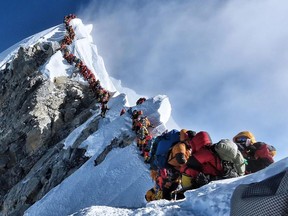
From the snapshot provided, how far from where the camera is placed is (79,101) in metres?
30.1

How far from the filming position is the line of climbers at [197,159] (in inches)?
303

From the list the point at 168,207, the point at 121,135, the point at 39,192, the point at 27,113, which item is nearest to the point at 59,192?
the point at 121,135

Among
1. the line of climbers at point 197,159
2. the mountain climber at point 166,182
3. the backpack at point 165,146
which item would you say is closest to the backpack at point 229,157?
the line of climbers at point 197,159

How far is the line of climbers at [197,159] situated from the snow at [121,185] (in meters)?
0.97

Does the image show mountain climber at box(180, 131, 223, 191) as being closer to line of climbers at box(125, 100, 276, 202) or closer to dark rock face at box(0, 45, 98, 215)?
line of climbers at box(125, 100, 276, 202)

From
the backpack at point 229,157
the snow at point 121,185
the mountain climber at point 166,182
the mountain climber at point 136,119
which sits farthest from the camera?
the mountain climber at point 136,119

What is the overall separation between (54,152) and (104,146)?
21.3 ft

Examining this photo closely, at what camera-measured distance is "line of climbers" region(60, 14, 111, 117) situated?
89.2 ft

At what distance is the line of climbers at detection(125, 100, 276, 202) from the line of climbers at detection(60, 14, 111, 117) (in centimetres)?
1458

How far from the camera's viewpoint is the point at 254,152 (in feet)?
30.9

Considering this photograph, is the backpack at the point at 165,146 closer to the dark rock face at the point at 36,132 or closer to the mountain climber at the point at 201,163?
the mountain climber at the point at 201,163

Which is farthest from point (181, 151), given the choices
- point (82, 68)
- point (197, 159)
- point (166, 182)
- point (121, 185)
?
point (82, 68)

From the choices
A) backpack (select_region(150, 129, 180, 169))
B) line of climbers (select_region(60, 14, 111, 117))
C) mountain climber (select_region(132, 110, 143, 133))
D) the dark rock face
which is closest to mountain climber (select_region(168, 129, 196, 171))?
backpack (select_region(150, 129, 180, 169))

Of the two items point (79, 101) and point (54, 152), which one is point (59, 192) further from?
point (79, 101)
